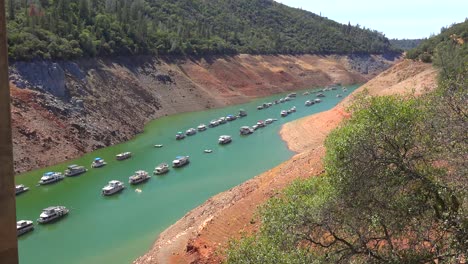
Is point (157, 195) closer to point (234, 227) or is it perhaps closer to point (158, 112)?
point (234, 227)

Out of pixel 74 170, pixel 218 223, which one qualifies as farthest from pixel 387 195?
pixel 74 170

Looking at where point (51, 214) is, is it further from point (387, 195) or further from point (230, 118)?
point (230, 118)

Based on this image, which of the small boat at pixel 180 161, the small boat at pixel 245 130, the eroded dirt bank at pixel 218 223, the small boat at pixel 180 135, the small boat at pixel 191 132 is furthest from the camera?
the small boat at pixel 245 130

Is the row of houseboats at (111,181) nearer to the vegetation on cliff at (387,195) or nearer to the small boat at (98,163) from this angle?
the small boat at (98,163)

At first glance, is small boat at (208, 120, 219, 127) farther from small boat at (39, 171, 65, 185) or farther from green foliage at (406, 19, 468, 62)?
green foliage at (406, 19, 468, 62)

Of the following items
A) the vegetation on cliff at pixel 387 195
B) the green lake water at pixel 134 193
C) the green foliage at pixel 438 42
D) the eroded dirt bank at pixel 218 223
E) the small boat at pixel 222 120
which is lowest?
the green lake water at pixel 134 193

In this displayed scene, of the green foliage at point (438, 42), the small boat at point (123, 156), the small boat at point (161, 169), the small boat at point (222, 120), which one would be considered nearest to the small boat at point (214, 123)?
the small boat at point (222, 120)
